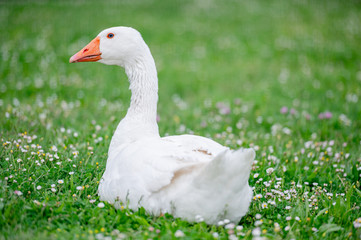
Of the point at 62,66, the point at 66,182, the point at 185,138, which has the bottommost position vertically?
the point at 66,182

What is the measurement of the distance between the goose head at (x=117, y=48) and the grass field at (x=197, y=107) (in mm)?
1193

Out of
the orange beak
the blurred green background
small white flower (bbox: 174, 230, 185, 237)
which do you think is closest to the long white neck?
the orange beak

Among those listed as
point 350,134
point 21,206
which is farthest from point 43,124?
point 350,134

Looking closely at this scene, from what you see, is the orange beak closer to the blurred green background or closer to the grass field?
the grass field

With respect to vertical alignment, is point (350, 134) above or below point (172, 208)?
above

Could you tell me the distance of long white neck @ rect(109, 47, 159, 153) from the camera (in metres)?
3.68

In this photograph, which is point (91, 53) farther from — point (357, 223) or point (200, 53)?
point (200, 53)

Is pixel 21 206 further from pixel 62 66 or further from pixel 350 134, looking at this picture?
pixel 62 66

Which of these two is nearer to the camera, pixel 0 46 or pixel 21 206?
pixel 21 206

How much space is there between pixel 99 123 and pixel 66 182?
89.7 inches

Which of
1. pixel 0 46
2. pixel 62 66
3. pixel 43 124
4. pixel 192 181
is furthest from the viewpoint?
pixel 0 46

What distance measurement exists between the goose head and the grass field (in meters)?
1.19

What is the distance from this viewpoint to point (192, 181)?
2.74 metres

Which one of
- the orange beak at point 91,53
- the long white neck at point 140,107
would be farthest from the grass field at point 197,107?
the orange beak at point 91,53
